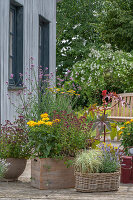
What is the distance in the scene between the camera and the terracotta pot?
4698mm

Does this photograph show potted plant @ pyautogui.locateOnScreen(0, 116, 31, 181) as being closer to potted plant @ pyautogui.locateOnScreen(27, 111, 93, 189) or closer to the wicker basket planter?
potted plant @ pyautogui.locateOnScreen(27, 111, 93, 189)

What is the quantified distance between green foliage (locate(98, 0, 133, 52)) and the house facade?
14.2m

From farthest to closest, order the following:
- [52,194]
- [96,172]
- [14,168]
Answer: [14,168], [96,172], [52,194]

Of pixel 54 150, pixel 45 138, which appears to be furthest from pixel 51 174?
pixel 45 138

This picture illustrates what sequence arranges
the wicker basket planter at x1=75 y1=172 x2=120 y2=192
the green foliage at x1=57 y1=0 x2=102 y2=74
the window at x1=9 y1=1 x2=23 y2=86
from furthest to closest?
the green foliage at x1=57 y1=0 x2=102 y2=74 → the window at x1=9 y1=1 x2=23 y2=86 → the wicker basket planter at x1=75 y1=172 x2=120 y2=192

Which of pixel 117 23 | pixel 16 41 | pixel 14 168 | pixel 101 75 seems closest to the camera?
pixel 14 168

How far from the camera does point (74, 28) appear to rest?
22.4 meters

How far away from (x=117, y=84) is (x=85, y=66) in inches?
64.1

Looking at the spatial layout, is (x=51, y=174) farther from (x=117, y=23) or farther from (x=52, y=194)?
(x=117, y=23)

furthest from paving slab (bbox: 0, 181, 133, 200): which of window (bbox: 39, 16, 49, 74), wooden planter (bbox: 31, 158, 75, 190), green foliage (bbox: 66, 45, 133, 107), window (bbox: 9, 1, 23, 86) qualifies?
green foliage (bbox: 66, 45, 133, 107)

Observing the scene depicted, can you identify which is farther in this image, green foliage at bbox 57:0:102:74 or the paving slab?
green foliage at bbox 57:0:102:74

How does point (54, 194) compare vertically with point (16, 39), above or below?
below

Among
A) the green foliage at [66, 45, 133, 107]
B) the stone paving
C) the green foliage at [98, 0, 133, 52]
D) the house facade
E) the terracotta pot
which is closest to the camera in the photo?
the stone paving

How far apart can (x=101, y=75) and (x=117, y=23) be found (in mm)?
7626
